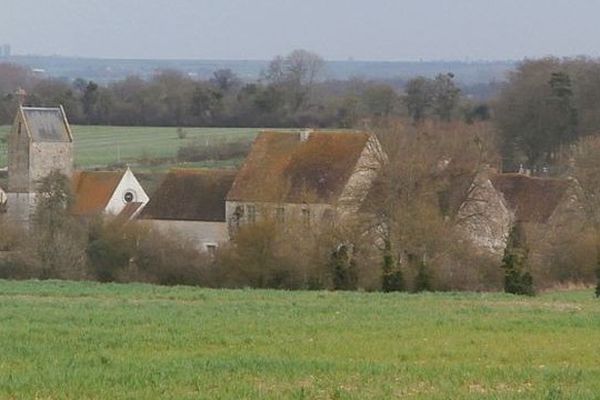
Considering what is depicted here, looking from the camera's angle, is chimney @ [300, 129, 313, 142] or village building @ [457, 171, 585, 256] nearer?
village building @ [457, 171, 585, 256]

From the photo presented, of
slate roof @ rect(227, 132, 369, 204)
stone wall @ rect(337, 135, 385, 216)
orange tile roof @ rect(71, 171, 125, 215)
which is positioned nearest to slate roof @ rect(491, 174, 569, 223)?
stone wall @ rect(337, 135, 385, 216)

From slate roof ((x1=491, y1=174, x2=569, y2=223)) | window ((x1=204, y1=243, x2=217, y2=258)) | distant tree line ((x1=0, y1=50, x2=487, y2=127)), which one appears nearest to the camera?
window ((x1=204, y1=243, x2=217, y2=258))

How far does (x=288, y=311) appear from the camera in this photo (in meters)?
23.9

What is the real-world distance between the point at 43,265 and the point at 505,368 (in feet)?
113

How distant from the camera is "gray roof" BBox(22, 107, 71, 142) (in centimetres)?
6844

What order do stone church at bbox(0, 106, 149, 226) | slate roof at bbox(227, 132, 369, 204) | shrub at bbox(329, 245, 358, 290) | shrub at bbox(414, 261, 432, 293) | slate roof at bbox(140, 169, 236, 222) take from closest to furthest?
shrub at bbox(414, 261, 432, 293) → shrub at bbox(329, 245, 358, 290) → slate roof at bbox(227, 132, 369, 204) → slate roof at bbox(140, 169, 236, 222) → stone church at bbox(0, 106, 149, 226)

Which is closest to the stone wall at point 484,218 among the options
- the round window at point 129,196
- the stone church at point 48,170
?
the stone church at point 48,170

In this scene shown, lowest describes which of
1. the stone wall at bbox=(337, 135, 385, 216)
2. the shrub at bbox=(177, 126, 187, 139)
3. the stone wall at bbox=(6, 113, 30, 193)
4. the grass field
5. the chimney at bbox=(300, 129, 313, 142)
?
the shrub at bbox=(177, 126, 187, 139)

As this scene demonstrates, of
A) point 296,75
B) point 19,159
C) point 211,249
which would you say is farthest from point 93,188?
point 296,75

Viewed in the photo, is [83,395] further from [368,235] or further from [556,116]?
[556,116]

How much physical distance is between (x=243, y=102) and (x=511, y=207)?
55.4 metres

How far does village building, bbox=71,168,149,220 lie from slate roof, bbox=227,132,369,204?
585 cm

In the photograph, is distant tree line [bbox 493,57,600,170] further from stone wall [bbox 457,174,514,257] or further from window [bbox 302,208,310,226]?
window [bbox 302,208,310,226]

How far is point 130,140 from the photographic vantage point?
108625 mm
